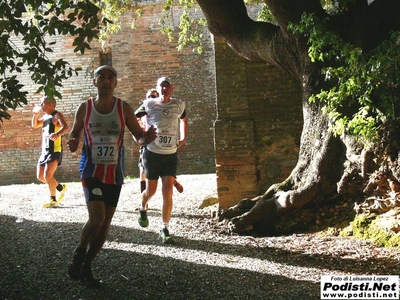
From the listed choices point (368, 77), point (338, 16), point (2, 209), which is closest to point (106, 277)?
point (368, 77)

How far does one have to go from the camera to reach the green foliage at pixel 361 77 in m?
4.67

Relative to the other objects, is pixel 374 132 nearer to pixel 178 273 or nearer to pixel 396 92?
pixel 396 92

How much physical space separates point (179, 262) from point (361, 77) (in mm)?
2682

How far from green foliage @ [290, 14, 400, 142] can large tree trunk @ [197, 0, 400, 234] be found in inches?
14.9

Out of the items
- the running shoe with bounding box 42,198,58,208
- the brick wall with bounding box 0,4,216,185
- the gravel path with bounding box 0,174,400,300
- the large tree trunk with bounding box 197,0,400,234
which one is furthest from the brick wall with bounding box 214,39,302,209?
the brick wall with bounding box 0,4,216,185

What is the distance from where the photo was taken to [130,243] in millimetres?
5762

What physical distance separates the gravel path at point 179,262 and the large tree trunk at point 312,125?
51cm

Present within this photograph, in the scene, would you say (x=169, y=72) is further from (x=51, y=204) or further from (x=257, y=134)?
(x=257, y=134)

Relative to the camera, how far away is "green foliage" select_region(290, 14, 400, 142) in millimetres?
4668

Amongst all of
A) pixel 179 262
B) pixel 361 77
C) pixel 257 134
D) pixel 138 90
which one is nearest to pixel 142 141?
pixel 179 262

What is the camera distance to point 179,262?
4.83m

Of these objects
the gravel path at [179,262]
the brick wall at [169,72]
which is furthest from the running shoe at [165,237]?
the brick wall at [169,72]

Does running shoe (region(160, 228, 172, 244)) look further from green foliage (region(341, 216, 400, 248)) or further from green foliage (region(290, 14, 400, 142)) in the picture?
green foliage (region(290, 14, 400, 142))

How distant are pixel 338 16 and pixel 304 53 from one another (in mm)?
808
